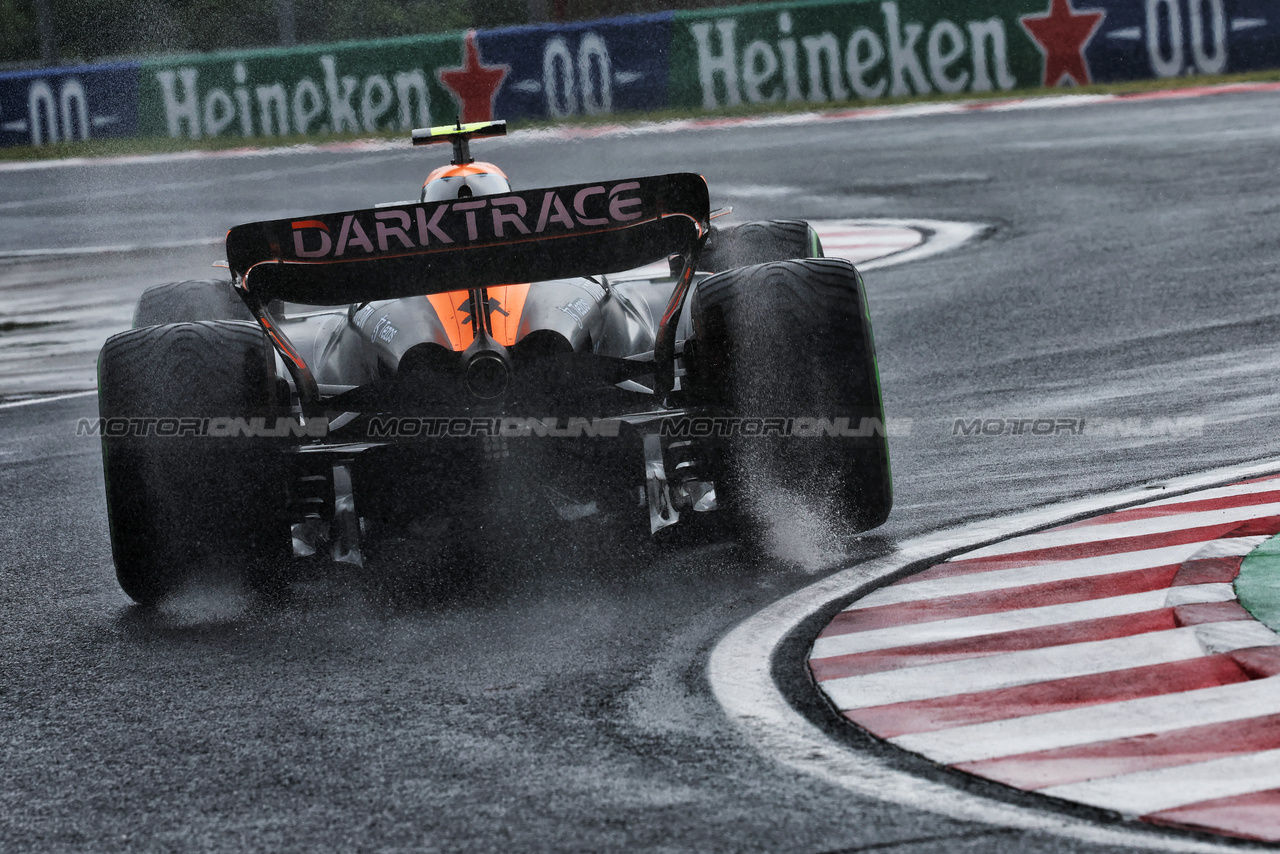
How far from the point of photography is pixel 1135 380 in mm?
7820

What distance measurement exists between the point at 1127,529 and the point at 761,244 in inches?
79.7

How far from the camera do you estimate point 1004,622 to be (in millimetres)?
4570

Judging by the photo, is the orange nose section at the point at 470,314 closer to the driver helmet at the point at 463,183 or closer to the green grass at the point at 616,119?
the driver helmet at the point at 463,183

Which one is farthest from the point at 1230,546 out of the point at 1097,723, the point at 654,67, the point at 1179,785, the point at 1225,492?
the point at 654,67

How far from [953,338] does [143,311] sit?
435 centimetres

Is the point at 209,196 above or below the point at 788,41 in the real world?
below

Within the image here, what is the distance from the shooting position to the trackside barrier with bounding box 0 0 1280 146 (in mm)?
19578

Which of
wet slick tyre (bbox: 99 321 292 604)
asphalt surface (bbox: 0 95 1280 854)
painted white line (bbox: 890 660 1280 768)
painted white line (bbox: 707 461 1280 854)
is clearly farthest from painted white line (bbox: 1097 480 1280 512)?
wet slick tyre (bbox: 99 321 292 604)

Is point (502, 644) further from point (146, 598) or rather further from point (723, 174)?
point (723, 174)

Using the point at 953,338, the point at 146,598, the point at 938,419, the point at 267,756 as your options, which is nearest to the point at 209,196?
the point at 953,338

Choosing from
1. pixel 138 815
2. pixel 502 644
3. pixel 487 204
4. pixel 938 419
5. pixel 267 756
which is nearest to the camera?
pixel 138 815

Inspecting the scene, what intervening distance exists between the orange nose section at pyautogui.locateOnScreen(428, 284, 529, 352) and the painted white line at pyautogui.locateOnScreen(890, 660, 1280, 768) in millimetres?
2186

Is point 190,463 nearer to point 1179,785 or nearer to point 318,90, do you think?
point 1179,785

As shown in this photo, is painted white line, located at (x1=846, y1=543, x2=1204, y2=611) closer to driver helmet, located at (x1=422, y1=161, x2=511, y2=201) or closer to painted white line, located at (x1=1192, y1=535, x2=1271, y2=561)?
painted white line, located at (x1=1192, y1=535, x2=1271, y2=561)
